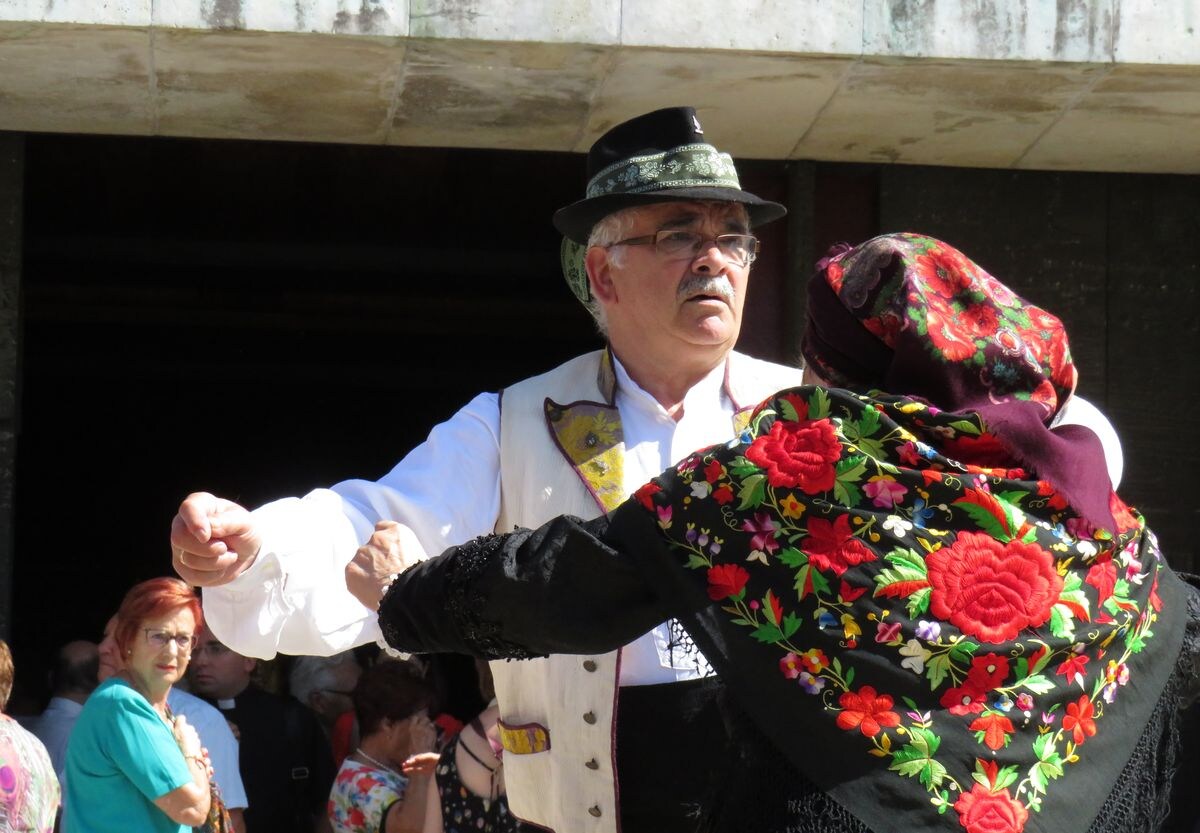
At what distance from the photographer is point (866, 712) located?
213 centimetres

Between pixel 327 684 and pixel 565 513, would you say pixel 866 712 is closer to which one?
pixel 565 513

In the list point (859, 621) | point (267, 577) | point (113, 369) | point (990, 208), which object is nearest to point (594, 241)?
point (267, 577)

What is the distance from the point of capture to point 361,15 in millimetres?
4246

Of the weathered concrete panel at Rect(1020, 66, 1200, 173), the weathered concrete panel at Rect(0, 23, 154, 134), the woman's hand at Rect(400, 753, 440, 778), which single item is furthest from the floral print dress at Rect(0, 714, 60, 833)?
the weathered concrete panel at Rect(1020, 66, 1200, 173)

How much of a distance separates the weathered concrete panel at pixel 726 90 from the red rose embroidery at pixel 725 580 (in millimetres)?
2448

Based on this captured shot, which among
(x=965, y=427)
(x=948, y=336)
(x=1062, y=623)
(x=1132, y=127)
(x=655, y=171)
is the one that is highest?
(x=1132, y=127)

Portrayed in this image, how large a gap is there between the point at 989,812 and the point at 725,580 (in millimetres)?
425

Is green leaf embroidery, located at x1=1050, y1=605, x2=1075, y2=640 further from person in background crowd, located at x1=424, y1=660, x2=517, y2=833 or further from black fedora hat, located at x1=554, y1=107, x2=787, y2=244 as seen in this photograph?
person in background crowd, located at x1=424, y1=660, x2=517, y2=833

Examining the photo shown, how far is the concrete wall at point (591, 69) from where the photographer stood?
4254mm

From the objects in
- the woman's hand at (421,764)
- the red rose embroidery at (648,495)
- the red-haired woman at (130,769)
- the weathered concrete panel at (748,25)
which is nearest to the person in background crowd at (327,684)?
the woman's hand at (421,764)

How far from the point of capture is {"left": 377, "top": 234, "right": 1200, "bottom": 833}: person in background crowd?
213 centimetres

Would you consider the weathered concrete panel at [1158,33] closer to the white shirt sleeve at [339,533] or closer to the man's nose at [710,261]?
the man's nose at [710,261]

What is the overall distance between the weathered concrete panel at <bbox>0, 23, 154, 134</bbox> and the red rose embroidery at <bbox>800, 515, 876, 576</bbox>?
2.69 metres

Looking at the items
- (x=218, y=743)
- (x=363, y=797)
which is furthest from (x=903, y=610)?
(x=218, y=743)
